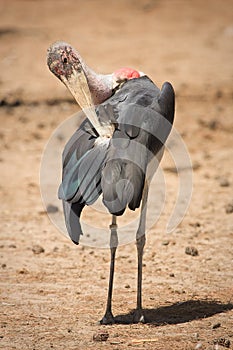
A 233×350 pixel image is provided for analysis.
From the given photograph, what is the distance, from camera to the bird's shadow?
4863 mm

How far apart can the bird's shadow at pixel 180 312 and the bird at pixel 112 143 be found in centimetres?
10

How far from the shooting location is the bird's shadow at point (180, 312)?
16.0 ft

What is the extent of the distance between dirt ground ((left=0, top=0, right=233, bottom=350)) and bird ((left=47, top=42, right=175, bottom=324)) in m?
0.37

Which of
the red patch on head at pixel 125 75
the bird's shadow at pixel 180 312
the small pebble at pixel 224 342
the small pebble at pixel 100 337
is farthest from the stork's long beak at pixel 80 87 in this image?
the small pebble at pixel 224 342

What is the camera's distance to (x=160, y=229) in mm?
6875

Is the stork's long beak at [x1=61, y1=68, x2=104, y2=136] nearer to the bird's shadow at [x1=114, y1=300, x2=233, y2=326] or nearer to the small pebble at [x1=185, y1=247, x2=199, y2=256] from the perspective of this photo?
the bird's shadow at [x1=114, y1=300, x2=233, y2=326]

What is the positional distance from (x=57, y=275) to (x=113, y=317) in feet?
3.41

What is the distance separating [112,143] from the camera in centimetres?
475

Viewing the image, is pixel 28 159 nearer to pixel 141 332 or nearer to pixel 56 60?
pixel 56 60

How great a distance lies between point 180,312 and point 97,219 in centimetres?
232

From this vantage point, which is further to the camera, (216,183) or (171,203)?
(216,183)

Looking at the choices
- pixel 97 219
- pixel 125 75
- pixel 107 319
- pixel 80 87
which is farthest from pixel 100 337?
pixel 97 219

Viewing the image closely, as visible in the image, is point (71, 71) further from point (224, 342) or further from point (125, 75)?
point (224, 342)

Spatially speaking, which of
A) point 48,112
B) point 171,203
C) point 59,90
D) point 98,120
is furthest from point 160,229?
point 59,90
